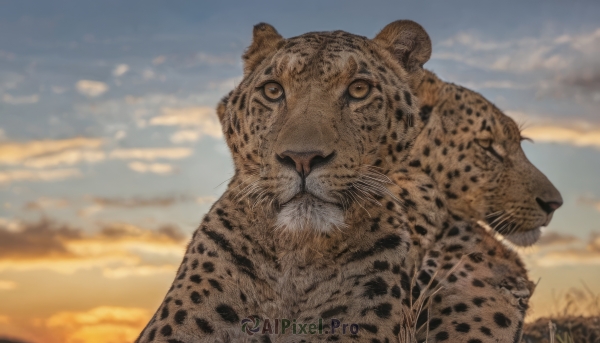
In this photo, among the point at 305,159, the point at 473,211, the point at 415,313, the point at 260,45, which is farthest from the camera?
the point at 473,211

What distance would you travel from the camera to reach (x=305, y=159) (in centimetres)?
501

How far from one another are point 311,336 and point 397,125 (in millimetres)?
1708

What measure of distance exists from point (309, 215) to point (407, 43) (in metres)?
2.03

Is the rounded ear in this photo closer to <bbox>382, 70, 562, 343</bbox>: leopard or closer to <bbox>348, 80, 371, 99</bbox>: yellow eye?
<bbox>382, 70, 562, 343</bbox>: leopard

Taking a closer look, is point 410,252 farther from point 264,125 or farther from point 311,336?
point 264,125

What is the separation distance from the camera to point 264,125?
5.75 meters

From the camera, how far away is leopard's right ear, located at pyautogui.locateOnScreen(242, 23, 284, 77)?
6371mm

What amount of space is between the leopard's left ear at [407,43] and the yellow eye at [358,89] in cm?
72

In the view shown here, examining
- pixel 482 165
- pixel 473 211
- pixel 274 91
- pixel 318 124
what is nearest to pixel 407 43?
pixel 274 91

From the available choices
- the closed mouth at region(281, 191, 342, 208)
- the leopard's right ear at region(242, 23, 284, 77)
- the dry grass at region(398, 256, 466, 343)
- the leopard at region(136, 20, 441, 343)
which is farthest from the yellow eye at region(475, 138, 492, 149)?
the closed mouth at region(281, 191, 342, 208)

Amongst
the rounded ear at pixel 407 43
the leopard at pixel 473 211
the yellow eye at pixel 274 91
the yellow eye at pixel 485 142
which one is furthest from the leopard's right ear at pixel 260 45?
the yellow eye at pixel 485 142

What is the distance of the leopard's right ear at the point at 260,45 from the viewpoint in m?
6.37

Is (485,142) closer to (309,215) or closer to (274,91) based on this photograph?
(274,91)

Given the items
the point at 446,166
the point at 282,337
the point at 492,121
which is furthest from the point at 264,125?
the point at 492,121
